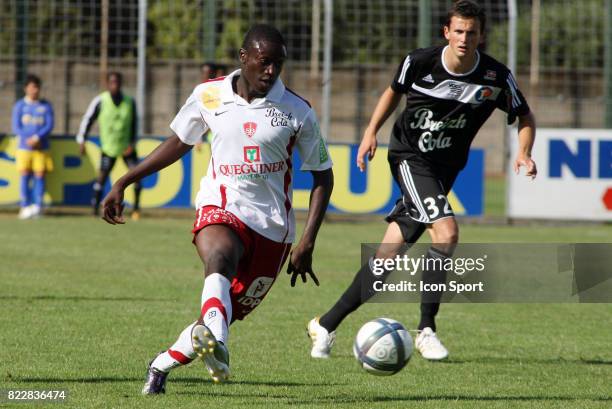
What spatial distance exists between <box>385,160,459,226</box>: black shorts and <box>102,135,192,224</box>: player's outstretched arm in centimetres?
200

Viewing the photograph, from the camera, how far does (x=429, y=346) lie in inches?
304

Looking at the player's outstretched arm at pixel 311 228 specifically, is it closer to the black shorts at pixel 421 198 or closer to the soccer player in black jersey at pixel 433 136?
the soccer player in black jersey at pixel 433 136

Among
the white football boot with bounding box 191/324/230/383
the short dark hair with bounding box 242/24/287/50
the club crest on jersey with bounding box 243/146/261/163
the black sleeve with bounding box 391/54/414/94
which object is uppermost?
the short dark hair with bounding box 242/24/287/50

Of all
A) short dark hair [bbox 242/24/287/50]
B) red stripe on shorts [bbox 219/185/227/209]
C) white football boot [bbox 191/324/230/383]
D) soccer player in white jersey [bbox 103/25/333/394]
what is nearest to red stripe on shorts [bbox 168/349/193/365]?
soccer player in white jersey [bbox 103/25/333/394]

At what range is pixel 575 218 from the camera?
18.6m

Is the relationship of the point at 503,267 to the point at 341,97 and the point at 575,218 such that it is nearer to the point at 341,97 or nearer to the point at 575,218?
the point at 575,218

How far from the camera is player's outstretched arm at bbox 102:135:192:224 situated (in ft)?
20.2

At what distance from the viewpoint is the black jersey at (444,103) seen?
7.71m

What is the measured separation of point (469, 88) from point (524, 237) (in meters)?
9.62

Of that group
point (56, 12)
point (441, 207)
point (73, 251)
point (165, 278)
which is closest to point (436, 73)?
point (441, 207)

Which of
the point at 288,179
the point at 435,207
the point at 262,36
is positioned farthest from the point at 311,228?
the point at 435,207

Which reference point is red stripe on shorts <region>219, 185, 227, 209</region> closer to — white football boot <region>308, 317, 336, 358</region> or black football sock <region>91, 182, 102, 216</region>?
white football boot <region>308, 317, 336, 358</region>

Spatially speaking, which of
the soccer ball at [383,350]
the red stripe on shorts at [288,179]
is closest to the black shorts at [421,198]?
the soccer ball at [383,350]

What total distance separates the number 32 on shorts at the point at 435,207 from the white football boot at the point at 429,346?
2.60 ft
